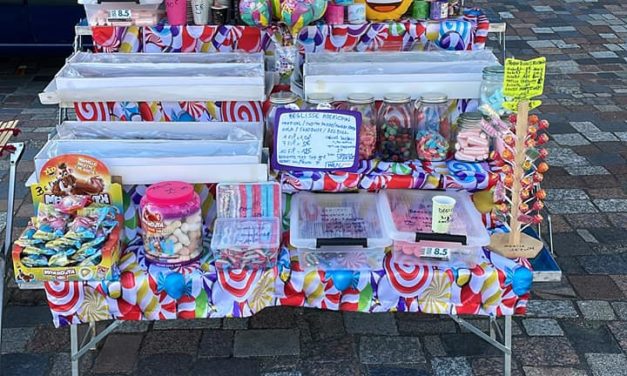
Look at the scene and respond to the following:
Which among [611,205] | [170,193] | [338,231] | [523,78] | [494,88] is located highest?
[523,78]

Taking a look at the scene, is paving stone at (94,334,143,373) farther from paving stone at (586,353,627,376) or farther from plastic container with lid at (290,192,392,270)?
paving stone at (586,353,627,376)

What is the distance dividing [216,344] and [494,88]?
152 cm

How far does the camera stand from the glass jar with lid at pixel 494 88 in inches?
105

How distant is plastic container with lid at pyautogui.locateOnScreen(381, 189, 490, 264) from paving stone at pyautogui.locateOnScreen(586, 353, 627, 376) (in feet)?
2.63

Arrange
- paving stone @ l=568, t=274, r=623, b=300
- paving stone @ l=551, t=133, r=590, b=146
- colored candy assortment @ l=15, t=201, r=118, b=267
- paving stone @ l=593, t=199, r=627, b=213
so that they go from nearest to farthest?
colored candy assortment @ l=15, t=201, r=118, b=267 → paving stone @ l=568, t=274, r=623, b=300 → paving stone @ l=593, t=199, r=627, b=213 → paving stone @ l=551, t=133, r=590, b=146

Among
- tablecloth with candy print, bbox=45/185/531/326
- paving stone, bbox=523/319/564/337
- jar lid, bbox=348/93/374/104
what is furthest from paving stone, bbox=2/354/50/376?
paving stone, bbox=523/319/564/337

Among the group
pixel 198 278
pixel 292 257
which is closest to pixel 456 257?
pixel 292 257

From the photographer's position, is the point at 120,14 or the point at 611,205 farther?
the point at 611,205

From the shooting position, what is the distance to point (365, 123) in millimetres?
2707

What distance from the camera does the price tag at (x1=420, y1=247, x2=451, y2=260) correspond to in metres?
2.41

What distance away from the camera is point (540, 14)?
28.5 feet

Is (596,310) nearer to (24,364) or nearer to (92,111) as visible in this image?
(92,111)

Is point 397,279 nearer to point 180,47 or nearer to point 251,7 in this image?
point 251,7

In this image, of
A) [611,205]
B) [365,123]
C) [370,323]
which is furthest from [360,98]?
[611,205]
